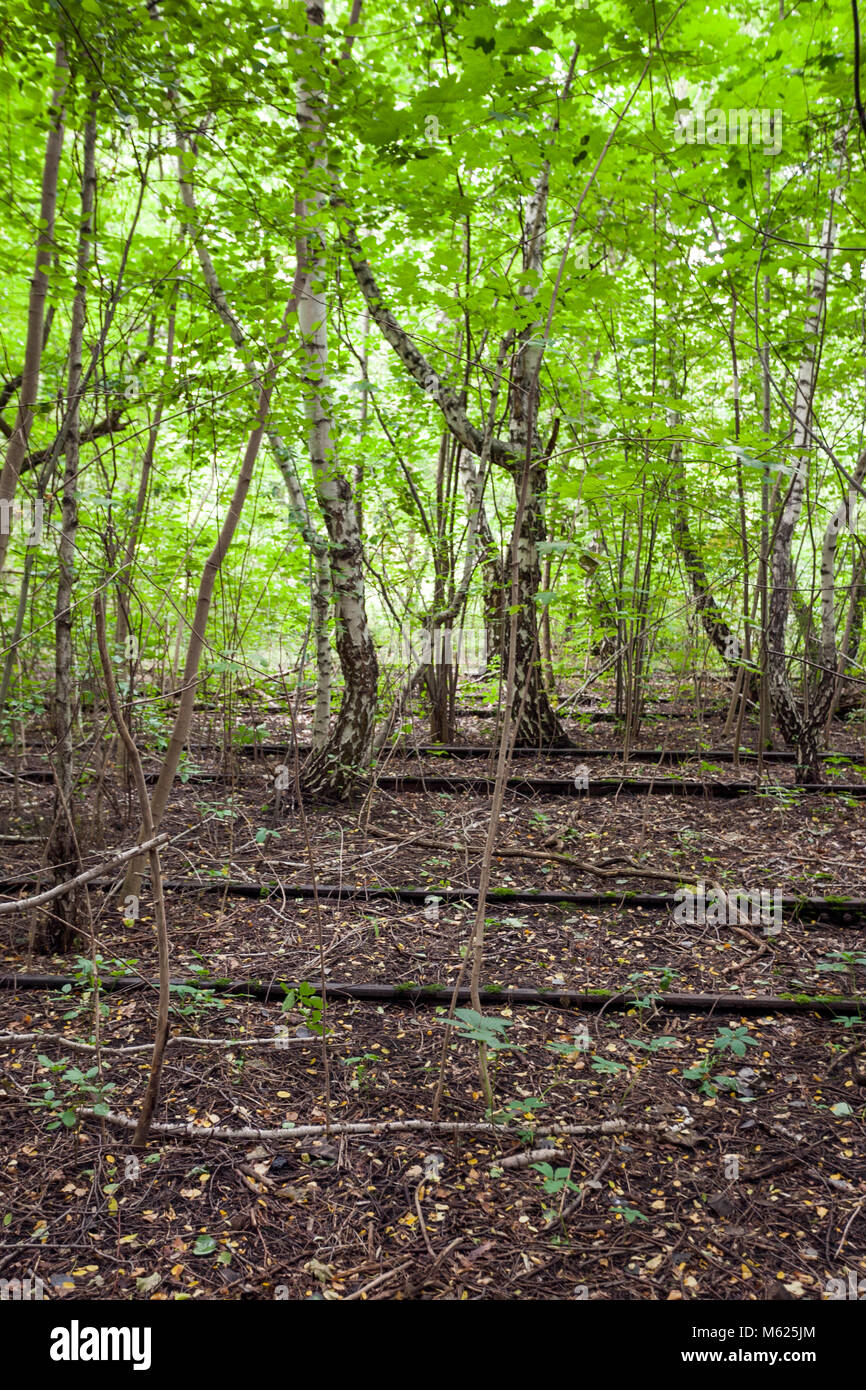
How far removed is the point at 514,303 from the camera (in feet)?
14.5

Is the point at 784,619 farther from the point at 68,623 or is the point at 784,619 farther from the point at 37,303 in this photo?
the point at 37,303

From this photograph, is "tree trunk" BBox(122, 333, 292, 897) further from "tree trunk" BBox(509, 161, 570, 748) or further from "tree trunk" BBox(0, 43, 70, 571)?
"tree trunk" BBox(509, 161, 570, 748)

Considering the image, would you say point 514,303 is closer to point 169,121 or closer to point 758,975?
point 169,121

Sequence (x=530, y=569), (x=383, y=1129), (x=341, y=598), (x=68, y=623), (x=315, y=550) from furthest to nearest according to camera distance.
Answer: (x=530, y=569)
(x=341, y=598)
(x=315, y=550)
(x=68, y=623)
(x=383, y=1129)

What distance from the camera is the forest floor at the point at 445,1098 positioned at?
5.77 ft

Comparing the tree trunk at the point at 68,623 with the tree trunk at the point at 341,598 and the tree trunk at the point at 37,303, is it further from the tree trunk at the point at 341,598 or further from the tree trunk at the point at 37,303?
the tree trunk at the point at 341,598

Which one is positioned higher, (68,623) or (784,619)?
(784,619)

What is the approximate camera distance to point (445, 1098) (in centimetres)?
235

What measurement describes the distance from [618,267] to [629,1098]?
668 centimetres

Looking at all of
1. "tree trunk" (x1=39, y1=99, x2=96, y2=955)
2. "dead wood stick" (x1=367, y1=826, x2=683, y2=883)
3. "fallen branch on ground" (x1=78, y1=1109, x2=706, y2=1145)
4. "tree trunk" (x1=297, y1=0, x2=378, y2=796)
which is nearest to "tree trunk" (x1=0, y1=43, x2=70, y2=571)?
"tree trunk" (x1=39, y1=99, x2=96, y2=955)

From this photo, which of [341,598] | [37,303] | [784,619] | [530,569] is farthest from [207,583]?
[784,619]

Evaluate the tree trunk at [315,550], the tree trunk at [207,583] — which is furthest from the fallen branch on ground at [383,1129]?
the tree trunk at [315,550]
